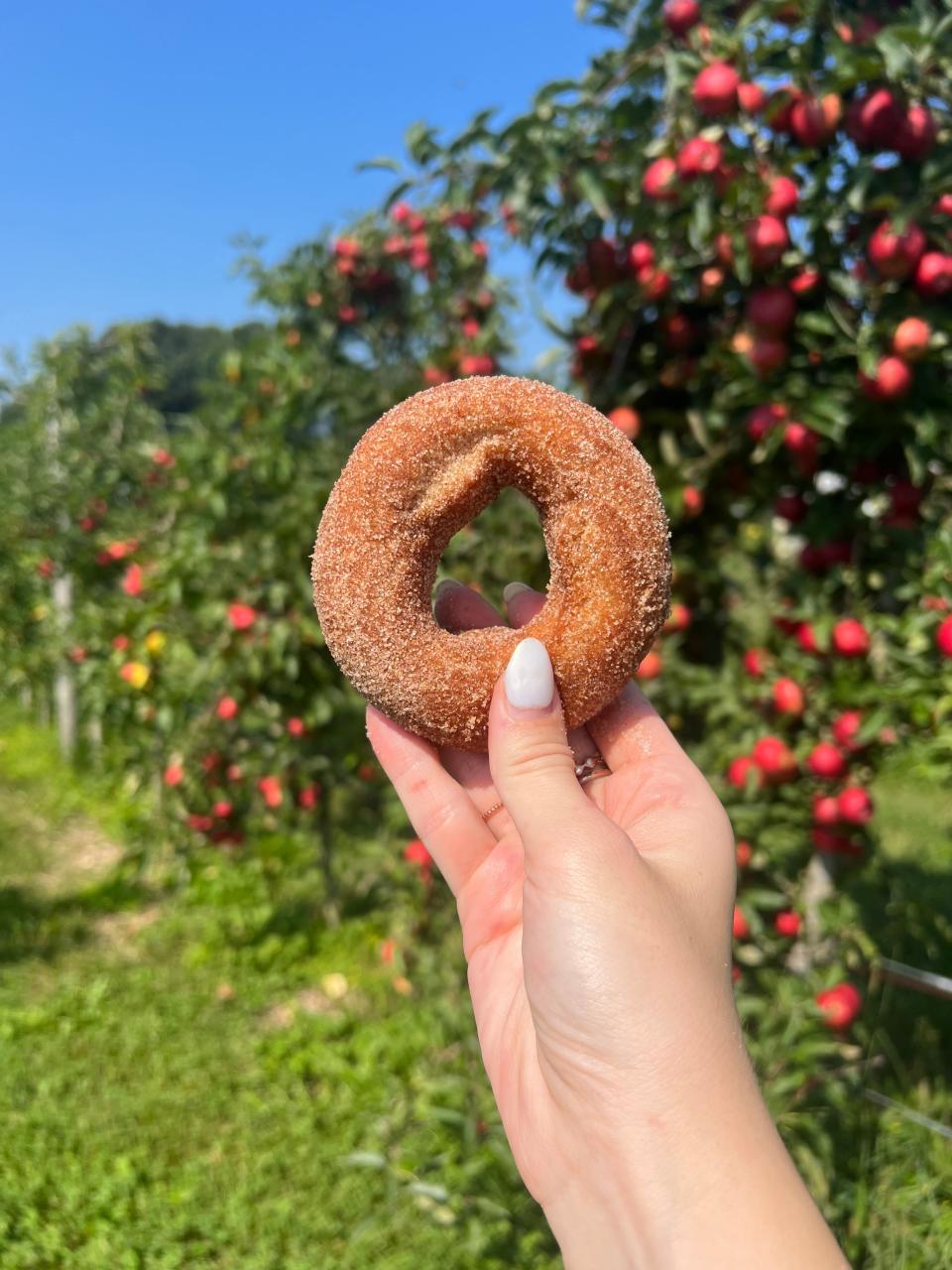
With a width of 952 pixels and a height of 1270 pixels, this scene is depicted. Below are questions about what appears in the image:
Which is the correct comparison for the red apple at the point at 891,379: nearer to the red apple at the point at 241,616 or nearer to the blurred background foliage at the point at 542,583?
the blurred background foliage at the point at 542,583

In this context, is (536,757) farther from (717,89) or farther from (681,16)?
(681,16)

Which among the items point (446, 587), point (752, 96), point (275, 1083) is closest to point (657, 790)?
point (446, 587)

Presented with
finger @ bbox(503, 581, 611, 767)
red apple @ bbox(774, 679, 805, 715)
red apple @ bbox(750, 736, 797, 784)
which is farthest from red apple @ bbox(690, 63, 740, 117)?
red apple @ bbox(750, 736, 797, 784)

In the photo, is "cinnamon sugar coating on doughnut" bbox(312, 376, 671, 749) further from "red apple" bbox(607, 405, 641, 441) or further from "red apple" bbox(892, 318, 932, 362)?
"red apple" bbox(607, 405, 641, 441)

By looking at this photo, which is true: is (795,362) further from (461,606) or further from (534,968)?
(534,968)

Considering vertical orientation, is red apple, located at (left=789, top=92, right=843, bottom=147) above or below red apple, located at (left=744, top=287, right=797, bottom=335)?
above

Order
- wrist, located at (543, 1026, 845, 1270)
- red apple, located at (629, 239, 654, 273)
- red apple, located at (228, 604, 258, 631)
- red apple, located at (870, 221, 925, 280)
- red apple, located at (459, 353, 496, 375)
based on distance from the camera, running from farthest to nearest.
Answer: red apple, located at (459, 353, 496, 375), red apple, located at (228, 604, 258, 631), red apple, located at (629, 239, 654, 273), red apple, located at (870, 221, 925, 280), wrist, located at (543, 1026, 845, 1270)

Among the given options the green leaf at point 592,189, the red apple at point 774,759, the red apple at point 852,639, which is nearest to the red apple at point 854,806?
the red apple at point 774,759
